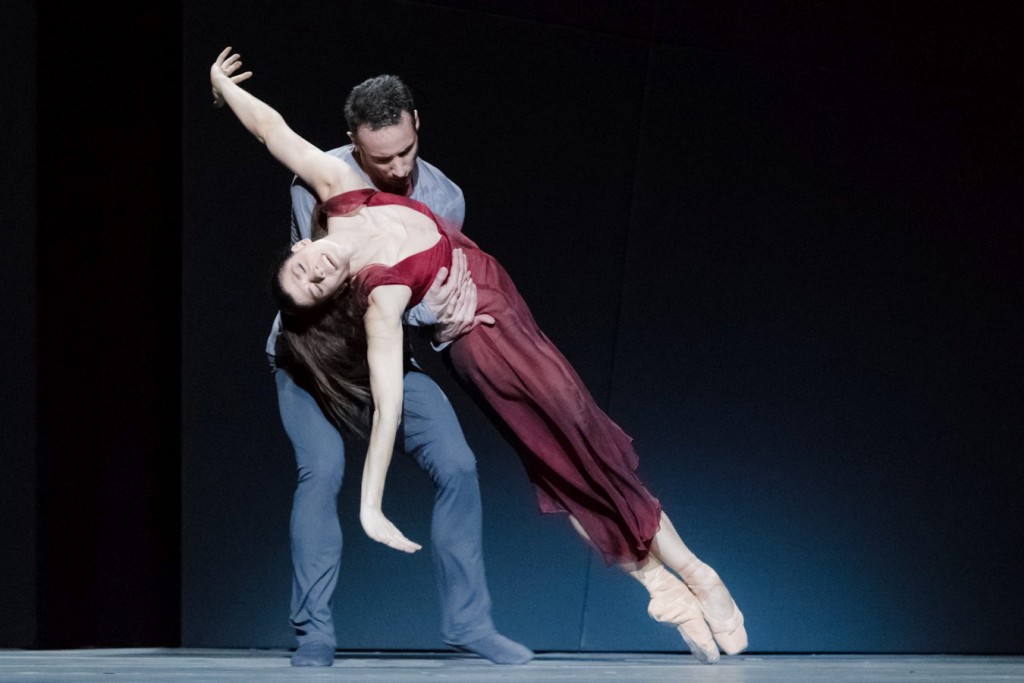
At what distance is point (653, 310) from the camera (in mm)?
4012

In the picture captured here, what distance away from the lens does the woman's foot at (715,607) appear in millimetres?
3275

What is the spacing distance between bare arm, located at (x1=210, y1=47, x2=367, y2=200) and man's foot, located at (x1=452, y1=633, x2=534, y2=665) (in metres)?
1.18

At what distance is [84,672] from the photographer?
2604mm

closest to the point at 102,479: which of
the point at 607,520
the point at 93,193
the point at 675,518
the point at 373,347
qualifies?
the point at 93,193

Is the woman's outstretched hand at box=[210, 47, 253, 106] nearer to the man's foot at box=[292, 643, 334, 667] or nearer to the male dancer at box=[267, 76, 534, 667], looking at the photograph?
the male dancer at box=[267, 76, 534, 667]

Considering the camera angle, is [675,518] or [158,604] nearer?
[158,604]

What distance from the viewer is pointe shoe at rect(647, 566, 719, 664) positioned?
3223 mm

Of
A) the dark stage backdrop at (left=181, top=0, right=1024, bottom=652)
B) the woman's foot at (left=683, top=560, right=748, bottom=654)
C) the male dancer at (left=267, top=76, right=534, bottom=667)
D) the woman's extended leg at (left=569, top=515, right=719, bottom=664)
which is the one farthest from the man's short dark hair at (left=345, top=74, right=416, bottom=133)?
the woman's foot at (left=683, top=560, right=748, bottom=654)

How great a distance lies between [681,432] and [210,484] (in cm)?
153

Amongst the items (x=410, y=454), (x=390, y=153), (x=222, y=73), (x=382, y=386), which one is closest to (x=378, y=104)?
(x=390, y=153)

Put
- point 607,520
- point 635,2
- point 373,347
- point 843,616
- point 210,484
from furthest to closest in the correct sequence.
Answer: point 843,616 < point 635,2 < point 210,484 < point 607,520 < point 373,347

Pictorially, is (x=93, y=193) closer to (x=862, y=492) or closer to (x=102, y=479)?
(x=102, y=479)

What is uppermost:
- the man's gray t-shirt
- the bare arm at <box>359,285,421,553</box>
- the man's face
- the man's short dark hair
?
the man's short dark hair

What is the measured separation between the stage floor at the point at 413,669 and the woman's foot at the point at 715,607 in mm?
68
